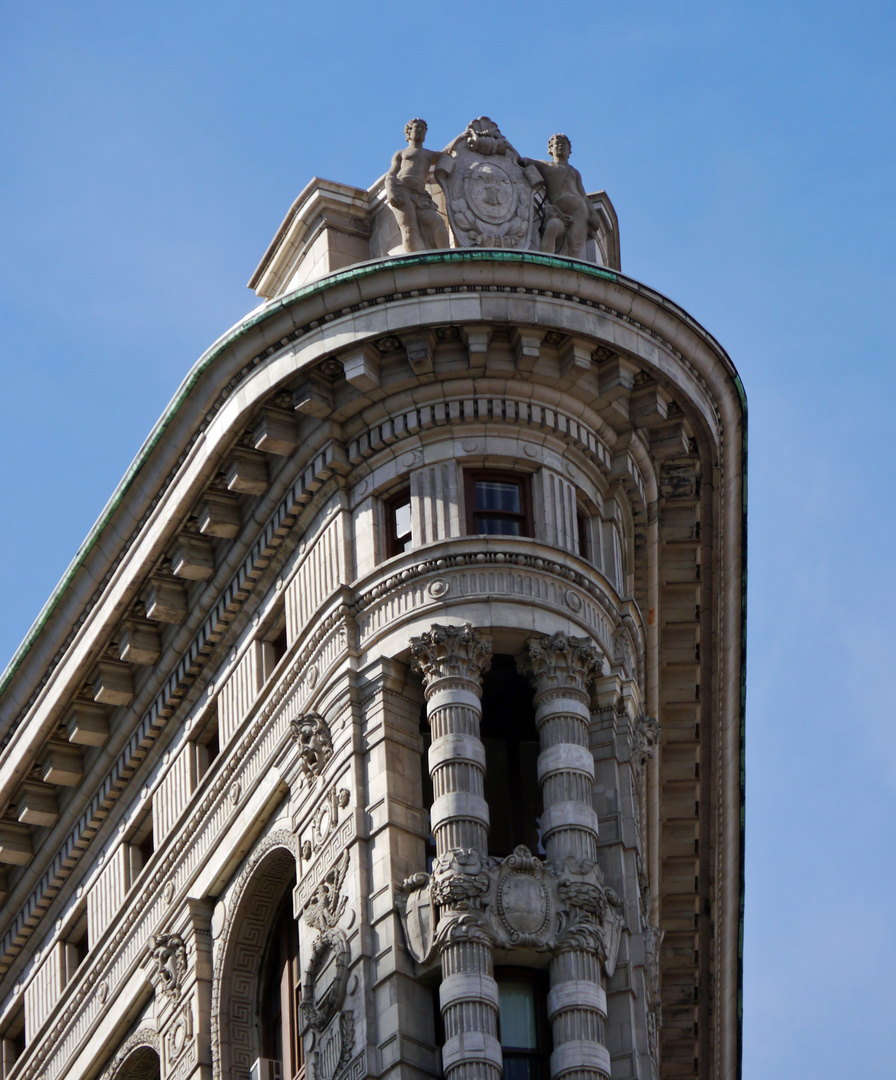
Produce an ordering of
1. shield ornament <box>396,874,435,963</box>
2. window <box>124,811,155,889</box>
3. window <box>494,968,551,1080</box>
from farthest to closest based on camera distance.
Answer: window <box>124,811,155,889</box>
shield ornament <box>396,874,435,963</box>
window <box>494,968,551,1080</box>

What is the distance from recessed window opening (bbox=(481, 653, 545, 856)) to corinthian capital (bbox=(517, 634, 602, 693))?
946mm

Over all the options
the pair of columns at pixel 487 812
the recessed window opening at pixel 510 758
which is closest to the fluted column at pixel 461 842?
the pair of columns at pixel 487 812

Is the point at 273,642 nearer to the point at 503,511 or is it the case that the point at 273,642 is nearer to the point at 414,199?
the point at 503,511

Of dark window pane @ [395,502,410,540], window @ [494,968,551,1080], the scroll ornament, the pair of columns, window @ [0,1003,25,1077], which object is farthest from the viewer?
window @ [0,1003,25,1077]

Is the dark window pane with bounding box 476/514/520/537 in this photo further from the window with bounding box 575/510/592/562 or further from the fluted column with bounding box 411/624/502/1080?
the fluted column with bounding box 411/624/502/1080

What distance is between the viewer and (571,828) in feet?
141

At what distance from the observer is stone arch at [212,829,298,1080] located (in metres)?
46.2

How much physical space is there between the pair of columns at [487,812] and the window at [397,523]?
250 centimetres

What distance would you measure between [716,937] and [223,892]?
1451 centimetres

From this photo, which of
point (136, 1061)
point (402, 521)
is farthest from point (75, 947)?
point (402, 521)

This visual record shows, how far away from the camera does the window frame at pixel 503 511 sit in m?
45.8

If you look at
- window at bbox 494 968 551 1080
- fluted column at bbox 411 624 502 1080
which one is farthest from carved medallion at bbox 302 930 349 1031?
window at bbox 494 968 551 1080

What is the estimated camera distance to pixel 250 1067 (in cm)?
4622

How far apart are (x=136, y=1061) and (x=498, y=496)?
38.8 feet
